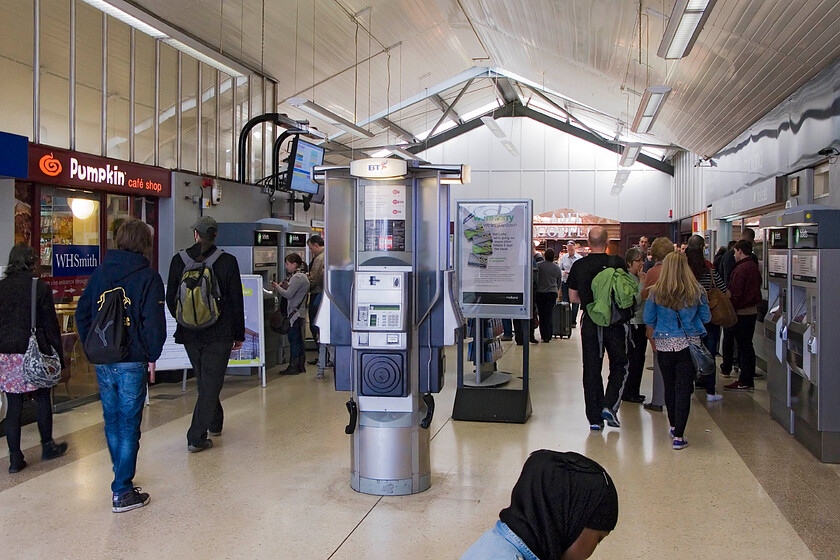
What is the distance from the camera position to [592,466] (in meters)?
1.64

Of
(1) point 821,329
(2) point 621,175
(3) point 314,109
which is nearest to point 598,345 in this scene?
(1) point 821,329

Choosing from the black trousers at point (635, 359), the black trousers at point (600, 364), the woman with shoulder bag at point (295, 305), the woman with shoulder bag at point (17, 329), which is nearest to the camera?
the woman with shoulder bag at point (17, 329)

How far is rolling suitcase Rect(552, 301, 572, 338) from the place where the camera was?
12.1 m

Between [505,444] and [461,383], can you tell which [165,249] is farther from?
[505,444]

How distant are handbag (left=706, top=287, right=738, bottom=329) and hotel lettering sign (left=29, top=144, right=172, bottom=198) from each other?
587 cm

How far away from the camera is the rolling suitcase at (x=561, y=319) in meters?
12.1

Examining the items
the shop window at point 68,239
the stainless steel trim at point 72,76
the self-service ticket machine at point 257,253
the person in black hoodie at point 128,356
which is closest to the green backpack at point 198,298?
the person in black hoodie at point 128,356

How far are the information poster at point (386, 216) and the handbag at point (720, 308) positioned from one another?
392cm

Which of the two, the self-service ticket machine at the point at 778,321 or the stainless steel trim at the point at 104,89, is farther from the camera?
the stainless steel trim at the point at 104,89

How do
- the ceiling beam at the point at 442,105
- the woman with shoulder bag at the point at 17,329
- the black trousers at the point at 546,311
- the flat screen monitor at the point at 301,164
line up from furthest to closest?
the ceiling beam at the point at 442,105
the black trousers at the point at 546,311
the flat screen monitor at the point at 301,164
the woman with shoulder bag at the point at 17,329

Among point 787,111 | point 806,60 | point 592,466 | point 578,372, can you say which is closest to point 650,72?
point 787,111

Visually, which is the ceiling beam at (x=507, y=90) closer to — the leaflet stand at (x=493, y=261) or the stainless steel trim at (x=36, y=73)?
the leaflet stand at (x=493, y=261)

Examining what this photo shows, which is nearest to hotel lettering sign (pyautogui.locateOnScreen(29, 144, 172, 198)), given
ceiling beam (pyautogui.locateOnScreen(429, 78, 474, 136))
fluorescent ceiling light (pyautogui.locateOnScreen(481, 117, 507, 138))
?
fluorescent ceiling light (pyautogui.locateOnScreen(481, 117, 507, 138))

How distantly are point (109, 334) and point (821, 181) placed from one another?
6666 millimetres
